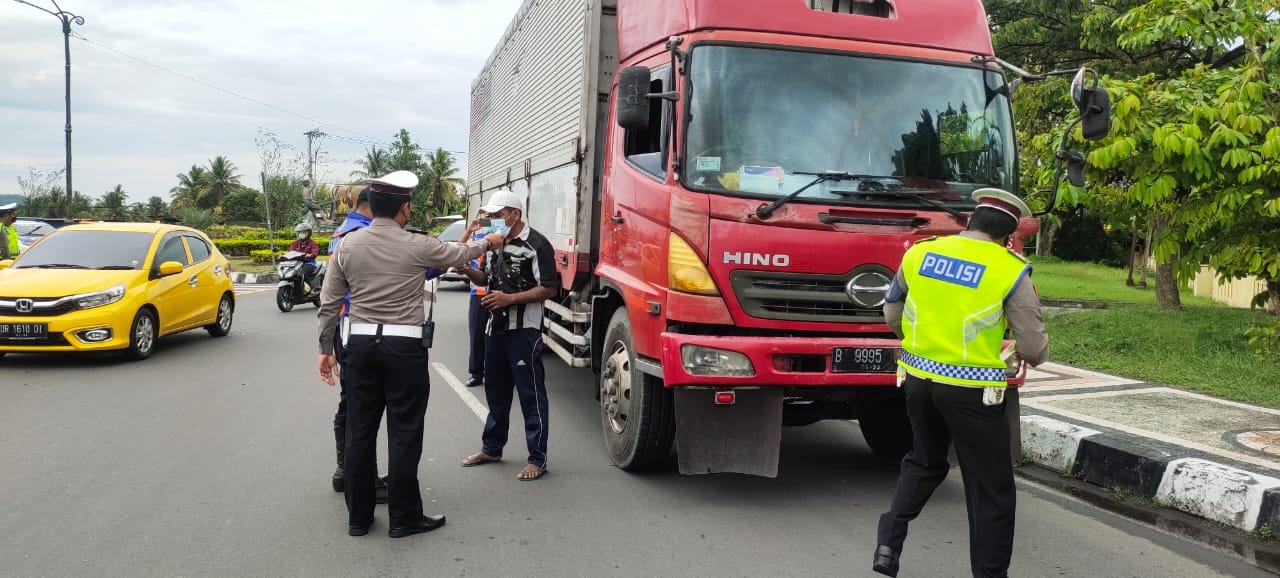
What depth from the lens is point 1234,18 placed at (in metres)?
7.66

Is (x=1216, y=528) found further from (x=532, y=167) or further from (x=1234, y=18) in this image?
(x=532, y=167)

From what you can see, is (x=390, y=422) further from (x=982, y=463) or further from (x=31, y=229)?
(x=31, y=229)

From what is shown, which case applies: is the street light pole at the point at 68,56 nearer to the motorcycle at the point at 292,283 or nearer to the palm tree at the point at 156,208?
the motorcycle at the point at 292,283

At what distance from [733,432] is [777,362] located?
1.55 ft

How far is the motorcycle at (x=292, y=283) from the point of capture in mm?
14938

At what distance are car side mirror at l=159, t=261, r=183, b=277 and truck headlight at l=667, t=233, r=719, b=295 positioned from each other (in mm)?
7138

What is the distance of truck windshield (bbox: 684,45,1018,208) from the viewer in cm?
500

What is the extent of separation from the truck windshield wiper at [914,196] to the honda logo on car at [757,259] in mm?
470

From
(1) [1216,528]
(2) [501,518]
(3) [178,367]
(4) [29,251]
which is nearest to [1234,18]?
(1) [1216,528]

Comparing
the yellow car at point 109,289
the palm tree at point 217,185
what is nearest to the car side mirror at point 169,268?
the yellow car at point 109,289

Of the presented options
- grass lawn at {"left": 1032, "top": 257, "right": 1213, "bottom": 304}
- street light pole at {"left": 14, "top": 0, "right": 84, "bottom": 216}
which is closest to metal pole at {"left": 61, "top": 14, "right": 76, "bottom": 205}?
street light pole at {"left": 14, "top": 0, "right": 84, "bottom": 216}

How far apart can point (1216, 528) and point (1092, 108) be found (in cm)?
223

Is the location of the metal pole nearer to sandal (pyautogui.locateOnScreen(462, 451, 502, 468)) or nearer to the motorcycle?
the motorcycle

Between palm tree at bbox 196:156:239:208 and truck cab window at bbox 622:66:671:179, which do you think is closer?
truck cab window at bbox 622:66:671:179
